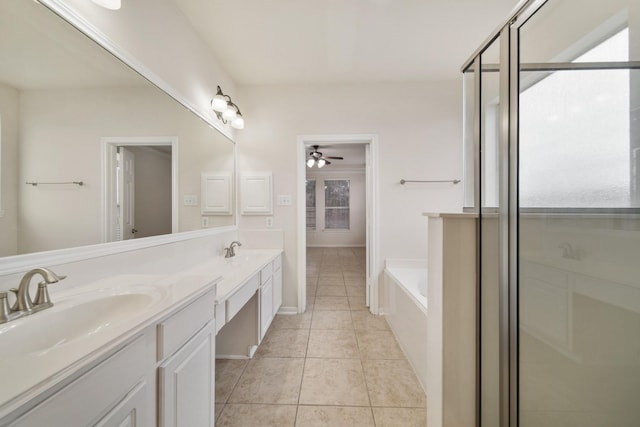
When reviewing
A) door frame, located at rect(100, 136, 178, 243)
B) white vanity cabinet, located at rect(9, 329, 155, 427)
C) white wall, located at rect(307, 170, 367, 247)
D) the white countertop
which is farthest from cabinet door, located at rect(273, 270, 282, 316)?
white wall, located at rect(307, 170, 367, 247)

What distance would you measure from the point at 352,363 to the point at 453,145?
2.52m

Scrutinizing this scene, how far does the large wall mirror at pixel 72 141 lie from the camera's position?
80cm

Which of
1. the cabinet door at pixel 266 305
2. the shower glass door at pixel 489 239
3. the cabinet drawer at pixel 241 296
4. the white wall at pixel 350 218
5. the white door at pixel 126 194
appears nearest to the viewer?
the shower glass door at pixel 489 239

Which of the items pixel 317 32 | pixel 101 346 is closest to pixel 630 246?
pixel 101 346

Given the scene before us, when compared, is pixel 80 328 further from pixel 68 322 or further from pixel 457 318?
pixel 457 318

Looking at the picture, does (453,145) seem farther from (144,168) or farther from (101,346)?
(101,346)

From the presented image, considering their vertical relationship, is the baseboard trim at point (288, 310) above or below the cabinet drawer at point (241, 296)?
below

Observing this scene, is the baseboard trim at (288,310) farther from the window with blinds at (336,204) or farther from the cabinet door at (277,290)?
the window with blinds at (336,204)

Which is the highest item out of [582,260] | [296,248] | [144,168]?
[144,168]

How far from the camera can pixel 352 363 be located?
5.97 feet

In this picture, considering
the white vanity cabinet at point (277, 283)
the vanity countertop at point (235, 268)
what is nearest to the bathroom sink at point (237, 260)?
the vanity countertop at point (235, 268)

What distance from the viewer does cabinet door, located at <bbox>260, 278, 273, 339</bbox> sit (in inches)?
74.7

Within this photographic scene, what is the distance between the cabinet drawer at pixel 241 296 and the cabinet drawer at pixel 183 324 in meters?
0.25

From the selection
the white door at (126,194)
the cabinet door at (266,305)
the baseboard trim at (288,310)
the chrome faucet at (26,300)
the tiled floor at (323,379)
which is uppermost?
the white door at (126,194)
